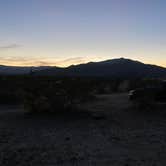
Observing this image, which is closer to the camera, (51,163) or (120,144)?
(51,163)

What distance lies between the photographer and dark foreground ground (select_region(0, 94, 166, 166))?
369 inches

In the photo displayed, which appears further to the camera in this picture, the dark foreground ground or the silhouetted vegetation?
the silhouetted vegetation

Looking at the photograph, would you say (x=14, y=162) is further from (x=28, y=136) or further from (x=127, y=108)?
(x=127, y=108)

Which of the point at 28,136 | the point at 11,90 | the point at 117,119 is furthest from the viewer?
the point at 11,90

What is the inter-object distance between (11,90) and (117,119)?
44.8 ft

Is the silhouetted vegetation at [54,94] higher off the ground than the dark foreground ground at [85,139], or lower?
higher

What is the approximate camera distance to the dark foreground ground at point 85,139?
30.8 feet

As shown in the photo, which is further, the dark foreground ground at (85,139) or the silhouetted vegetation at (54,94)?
the silhouetted vegetation at (54,94)

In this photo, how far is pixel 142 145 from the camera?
1089 cm

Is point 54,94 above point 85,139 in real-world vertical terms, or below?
above

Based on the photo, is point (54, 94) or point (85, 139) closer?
point (85, 139)

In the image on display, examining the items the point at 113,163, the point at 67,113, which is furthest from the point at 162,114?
the point at 113,163

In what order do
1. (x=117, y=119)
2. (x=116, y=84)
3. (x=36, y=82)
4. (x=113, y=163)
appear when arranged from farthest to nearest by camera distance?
(x=116, y=84)
(x=36, y=82)
(x=117, y=119)
(x=113, y=163)

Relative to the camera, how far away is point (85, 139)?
11.8 m
